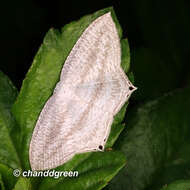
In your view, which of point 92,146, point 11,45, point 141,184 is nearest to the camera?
point 92,146

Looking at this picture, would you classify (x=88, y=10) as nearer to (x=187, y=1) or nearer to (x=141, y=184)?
(x=187, y=1)

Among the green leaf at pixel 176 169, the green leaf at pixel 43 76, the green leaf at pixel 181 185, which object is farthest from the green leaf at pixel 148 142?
the green leaf at pixel 43 76

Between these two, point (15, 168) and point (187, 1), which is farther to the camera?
point (187, 1)

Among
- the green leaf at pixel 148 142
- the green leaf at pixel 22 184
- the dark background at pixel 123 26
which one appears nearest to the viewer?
the green leaf at pixel 22 184

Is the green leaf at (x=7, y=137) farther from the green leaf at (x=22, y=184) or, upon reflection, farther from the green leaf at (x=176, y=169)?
the green leaf at (x=176, y=169)

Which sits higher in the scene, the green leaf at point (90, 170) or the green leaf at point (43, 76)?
the green leaf at point (43, 76)

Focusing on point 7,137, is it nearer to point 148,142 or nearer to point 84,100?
point 84,100

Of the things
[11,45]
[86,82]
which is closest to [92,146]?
[86,82]
